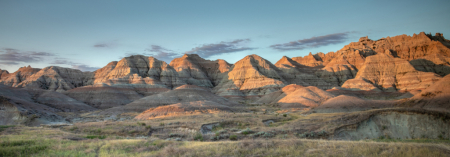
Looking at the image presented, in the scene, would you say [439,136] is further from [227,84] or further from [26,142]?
[227,84]

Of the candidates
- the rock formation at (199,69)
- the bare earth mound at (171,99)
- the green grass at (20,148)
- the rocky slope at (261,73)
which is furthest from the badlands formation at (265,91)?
the green grass at (20,148)

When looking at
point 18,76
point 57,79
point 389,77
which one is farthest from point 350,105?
point 18,76

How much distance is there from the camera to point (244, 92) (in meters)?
119

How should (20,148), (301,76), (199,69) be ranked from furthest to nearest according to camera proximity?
(199,69) → (301,76) → (20,148)

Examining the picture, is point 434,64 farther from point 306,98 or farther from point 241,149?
point 241,149

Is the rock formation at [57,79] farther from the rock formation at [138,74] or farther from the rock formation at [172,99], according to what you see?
the rock formation at [172,99]

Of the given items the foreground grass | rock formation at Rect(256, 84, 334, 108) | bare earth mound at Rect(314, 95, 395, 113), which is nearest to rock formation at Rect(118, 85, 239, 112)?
rock formation at Rect(256, 84, 334, 108)

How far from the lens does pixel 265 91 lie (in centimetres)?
11294

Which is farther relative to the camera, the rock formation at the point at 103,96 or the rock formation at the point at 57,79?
the rock formation at the point at 57,79

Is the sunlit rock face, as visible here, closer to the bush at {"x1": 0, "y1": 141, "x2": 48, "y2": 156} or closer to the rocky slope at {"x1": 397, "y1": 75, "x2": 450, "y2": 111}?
the bush at {"x1": 0, "y1": 141, "x2": 48, "y2": 156}

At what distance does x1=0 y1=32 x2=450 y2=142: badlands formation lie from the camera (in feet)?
87.2

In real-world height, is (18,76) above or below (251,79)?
above

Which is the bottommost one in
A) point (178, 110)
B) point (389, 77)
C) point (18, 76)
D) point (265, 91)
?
point (178, 110)

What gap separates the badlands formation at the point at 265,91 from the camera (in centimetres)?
2659
